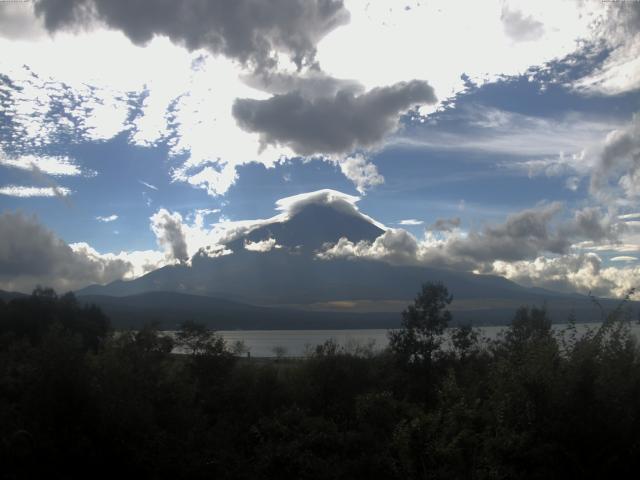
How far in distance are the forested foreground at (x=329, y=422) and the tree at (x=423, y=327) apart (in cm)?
574

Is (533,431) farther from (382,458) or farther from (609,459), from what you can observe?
(382,458)

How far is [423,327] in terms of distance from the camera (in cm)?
3675

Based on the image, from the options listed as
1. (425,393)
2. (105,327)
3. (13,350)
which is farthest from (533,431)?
(105,327)

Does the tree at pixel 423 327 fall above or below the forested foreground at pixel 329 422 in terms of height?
above

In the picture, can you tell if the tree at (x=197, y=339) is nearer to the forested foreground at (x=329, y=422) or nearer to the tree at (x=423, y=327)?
the forested foreground at (x=329, y=422)

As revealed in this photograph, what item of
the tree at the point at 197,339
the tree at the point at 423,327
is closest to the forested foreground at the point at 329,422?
the tree at the point at 423,327

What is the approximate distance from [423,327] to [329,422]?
14.4m

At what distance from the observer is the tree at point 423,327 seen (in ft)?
119

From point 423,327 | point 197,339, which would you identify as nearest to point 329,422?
point 423,327

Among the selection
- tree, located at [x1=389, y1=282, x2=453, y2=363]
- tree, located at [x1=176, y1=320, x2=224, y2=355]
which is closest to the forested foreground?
tree, located at [x1=389, y1=282, x2=453, y2=363]

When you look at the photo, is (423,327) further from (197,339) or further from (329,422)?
(197,339)

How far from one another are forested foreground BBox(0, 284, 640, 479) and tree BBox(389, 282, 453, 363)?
5738 mm

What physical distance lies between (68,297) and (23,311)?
1565 cm

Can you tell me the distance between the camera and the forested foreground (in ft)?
52.4
